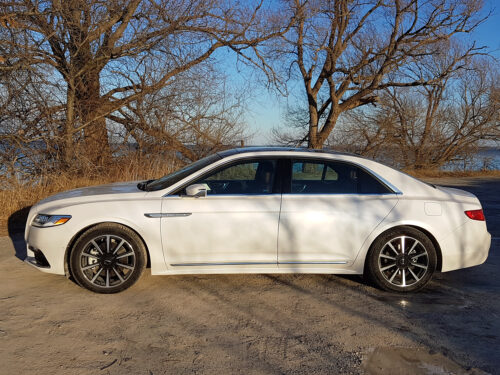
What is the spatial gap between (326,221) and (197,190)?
1.44m

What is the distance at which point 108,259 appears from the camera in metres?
4.65

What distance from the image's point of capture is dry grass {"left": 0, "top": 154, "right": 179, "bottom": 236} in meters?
8.29

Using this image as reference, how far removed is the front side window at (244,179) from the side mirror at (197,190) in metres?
0.09

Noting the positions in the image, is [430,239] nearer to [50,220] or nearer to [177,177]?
[177,177]

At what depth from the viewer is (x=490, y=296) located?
4.74 metres

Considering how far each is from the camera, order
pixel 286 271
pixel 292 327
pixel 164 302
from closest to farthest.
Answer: pixel 292 327
pixel 164 302
pixel 286 271

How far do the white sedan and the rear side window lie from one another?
0.04ft

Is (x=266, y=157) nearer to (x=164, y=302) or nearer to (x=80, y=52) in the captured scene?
(x=164, y=302)

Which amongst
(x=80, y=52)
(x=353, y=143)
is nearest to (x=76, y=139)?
(x=80, y=52)

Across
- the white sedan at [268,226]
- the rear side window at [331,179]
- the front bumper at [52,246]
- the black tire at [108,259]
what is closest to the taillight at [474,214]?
the white sedan at [268,226]

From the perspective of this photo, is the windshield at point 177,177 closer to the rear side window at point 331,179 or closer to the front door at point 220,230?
the front door at point 220,230

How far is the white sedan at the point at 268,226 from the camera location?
464cm

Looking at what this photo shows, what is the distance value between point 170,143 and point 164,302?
1031 centimetres

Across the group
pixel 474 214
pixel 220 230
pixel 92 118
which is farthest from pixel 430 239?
pixel 92 118
